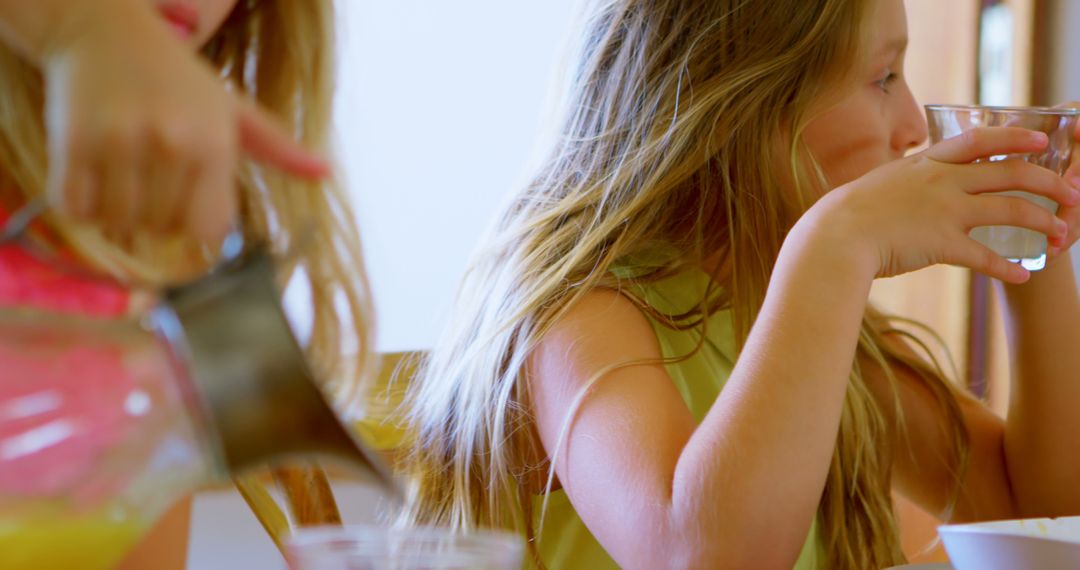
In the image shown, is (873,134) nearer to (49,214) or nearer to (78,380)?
(49,214)

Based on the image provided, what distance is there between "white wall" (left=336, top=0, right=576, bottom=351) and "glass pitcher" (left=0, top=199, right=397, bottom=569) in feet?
5.90

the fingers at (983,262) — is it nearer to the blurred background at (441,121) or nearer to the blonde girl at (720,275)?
the blonde girl at (720,275)

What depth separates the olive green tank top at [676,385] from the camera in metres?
1.20

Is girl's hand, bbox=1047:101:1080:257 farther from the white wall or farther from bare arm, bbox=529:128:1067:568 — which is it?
the white wall

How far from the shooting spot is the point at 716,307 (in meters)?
1.25

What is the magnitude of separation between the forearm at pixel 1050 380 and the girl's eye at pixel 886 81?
0.79ft

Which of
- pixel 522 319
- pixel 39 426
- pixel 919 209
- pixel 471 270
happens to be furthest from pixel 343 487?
pixel 39 426

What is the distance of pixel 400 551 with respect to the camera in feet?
1.37

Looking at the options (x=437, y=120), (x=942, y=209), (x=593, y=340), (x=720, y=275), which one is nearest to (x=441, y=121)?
(x=437, y=120)

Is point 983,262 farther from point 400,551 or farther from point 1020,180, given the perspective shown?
point 400,551

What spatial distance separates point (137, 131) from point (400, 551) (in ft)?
0.56

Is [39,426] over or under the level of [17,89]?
under

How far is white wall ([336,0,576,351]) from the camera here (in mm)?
2266

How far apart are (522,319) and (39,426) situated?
27.6 inches
